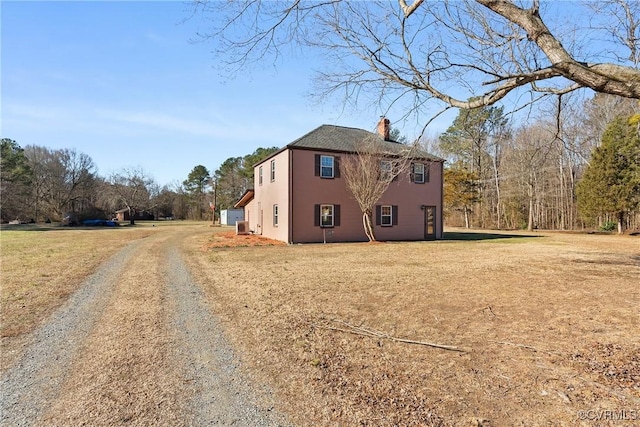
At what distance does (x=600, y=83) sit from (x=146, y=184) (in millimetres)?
58195

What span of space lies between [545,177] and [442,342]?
109 ft

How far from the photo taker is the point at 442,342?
392 centimetres

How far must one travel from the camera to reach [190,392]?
283 cm

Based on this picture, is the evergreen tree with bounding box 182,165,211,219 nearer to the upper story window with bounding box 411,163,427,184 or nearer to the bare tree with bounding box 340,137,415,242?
the upper story window with bounding box 411,163,427,184

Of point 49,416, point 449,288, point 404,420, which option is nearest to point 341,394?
point 404,420

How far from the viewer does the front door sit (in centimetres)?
2035

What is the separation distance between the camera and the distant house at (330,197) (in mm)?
17078

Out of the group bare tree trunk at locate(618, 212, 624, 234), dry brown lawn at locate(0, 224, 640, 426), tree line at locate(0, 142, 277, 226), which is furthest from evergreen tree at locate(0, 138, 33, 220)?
bare tree trunk at locate(618, 212, 624, 234)

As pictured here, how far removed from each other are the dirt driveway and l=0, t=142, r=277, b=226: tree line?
37466 mm

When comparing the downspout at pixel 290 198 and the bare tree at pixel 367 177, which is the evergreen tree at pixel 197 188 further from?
the bare tree at pixel 367 177

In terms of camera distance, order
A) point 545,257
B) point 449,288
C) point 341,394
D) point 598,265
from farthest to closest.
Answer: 1. point 545,257
2. point 598,265
3. point 449,288
4. point 341,394

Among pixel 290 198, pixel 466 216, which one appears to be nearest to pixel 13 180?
pixel 290 198

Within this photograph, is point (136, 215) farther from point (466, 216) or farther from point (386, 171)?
point (386, 171)

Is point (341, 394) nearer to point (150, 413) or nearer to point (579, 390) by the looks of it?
point (150, 413)
